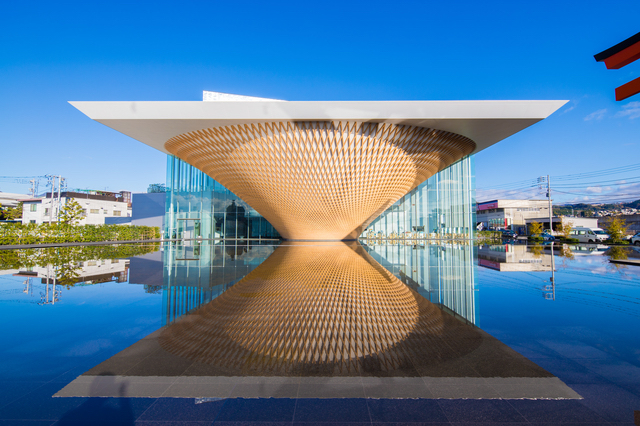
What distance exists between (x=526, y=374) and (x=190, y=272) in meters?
7.49

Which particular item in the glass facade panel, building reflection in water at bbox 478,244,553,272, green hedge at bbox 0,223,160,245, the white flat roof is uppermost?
the white flat roof

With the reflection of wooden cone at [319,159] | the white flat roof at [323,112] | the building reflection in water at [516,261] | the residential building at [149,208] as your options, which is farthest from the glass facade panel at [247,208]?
the white flat roof at [323,112]

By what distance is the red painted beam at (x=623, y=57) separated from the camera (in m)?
4.77

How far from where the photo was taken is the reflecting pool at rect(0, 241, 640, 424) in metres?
1.95

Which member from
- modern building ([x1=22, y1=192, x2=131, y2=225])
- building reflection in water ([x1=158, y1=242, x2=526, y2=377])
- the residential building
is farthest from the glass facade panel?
building reflection in water ([x1=158, y1=242, x2=526, y2=377])

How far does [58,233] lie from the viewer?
20453 millimetres

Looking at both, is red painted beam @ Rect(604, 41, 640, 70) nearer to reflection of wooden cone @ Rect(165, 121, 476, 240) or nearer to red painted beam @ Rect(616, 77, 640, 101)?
red painted beam @ Rect(616, 77, 640, 101)

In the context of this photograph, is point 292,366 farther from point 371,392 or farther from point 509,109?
point 509,109

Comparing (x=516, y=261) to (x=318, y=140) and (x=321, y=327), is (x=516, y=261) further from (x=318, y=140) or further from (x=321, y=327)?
(x=321, y=327)

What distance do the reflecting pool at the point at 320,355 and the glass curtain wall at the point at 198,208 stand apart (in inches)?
862

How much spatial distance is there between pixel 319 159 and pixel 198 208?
56.8ft

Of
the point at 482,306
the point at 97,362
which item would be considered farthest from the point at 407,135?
the point at 97,362

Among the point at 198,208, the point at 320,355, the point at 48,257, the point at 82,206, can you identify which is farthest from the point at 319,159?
the point at 82,206

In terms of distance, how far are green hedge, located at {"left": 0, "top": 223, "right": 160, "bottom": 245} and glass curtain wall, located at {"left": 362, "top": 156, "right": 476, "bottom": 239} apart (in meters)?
22.7
